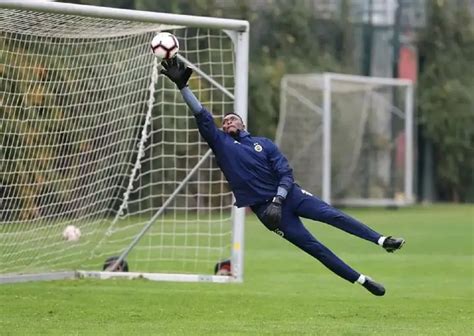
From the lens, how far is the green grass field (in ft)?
37.2

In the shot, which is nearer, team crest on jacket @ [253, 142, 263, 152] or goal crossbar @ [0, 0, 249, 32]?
team crest on jacket @ [253, 142, 263, 152]

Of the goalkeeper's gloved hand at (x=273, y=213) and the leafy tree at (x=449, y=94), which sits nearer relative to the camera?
the goalkeeper's gloved hand at (x=273, y=213)

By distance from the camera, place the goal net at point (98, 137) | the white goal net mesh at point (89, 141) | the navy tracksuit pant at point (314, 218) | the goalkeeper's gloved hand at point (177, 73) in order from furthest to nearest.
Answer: the white goal net mesh at point (89, 141) < the goal net at point (98, 137) < the goalkeeper's gloved hand at point (177, 73) < the navy tracksuit pant at point (314, 218)

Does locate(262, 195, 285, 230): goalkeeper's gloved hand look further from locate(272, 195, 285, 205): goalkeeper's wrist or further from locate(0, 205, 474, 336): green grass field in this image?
locate(0, 205, 474, 336): green grass field

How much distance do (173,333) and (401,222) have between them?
18996 mm

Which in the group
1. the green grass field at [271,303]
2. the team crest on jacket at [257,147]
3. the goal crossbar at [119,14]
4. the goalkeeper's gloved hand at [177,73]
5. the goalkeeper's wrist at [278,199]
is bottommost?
the green grass field at [271,303]

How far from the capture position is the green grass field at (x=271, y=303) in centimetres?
1134

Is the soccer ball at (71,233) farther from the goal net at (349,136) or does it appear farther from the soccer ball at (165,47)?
the goal net at (349,136)

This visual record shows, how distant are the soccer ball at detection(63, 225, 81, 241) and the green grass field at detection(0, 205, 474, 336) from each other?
1.55m

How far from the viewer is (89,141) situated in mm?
16969

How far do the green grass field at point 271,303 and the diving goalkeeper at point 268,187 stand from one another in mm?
736

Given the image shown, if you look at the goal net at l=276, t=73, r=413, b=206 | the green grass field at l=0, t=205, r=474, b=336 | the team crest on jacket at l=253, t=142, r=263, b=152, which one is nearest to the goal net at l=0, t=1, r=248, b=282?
the green grass field at l=0, t=205, r=474, b=336

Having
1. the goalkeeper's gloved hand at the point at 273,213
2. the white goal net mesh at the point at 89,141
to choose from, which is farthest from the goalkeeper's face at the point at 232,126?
the white goal net mesh at the point at 89,141

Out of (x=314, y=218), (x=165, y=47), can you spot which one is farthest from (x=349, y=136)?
(x=165, y=47)
